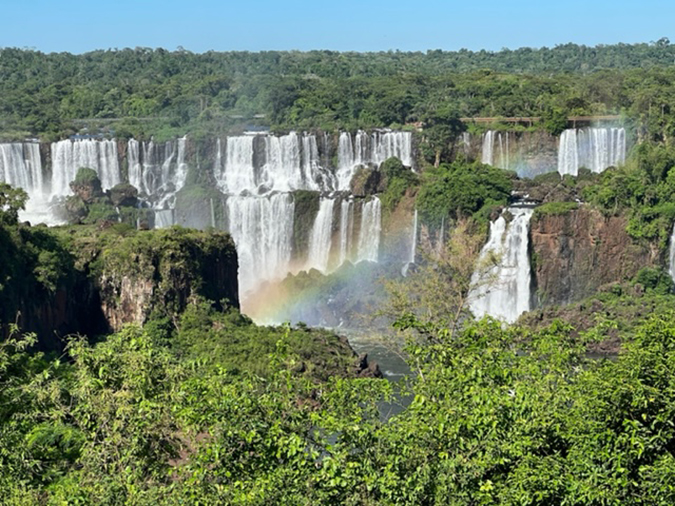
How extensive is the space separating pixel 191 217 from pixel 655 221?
22.6 m

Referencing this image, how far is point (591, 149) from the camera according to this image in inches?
2352

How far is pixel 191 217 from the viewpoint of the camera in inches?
2313

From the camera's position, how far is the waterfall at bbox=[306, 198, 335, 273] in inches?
2108

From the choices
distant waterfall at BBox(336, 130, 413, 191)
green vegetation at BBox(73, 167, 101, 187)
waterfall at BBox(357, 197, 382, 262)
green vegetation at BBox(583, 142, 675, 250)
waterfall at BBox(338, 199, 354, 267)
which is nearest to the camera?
green vegetation at BBox(583, 142, 675, 250)

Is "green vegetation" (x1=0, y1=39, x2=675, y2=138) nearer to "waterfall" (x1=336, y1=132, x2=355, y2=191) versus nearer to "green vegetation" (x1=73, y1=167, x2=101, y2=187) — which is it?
"waterfall" (x1=336, y1=132, x2=355, y2=191)

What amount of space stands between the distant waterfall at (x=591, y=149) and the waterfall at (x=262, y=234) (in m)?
14.9

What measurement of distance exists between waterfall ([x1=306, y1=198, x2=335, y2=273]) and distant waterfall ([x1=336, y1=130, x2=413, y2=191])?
830 cm

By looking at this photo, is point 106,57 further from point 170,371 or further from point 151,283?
point 170,371

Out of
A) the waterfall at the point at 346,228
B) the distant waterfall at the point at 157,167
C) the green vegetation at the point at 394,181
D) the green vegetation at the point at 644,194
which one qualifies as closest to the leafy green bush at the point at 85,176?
the distant waterfall at the point at 157,167

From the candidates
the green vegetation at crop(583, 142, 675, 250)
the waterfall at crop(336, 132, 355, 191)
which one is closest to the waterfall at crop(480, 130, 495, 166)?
the waterfall at crop(336, 132, 355, 191)

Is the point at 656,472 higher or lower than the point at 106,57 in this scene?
lower

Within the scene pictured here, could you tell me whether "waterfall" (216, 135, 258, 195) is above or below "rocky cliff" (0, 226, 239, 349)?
above

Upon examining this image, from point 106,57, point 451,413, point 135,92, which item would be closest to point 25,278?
point 451,413

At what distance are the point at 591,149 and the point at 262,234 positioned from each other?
56.2 feet
